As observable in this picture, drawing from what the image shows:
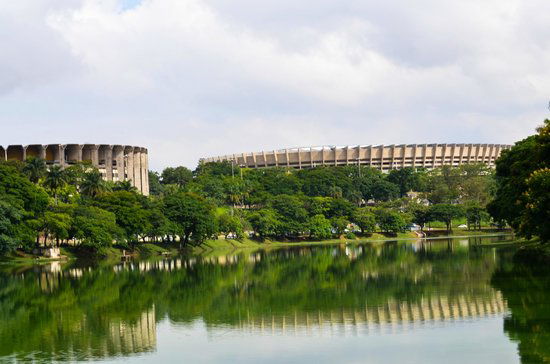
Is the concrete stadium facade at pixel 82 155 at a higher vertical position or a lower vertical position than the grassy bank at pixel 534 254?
higher

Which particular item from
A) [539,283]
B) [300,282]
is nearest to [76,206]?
[300,282]

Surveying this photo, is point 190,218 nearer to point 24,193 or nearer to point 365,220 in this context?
point 24,193

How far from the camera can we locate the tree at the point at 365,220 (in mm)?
163875

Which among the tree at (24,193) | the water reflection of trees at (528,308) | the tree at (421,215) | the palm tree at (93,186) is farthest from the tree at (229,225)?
the water reflection of trees at (528,308)

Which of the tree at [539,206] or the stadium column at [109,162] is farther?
the stadium column at [109,162]

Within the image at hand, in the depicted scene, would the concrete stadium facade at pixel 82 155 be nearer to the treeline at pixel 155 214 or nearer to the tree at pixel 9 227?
the treeline at pixel 155 214

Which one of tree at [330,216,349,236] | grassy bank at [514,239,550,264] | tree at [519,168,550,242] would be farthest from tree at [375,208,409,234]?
tree at [519,168,550,242]

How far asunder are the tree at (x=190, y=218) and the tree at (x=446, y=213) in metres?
55.6

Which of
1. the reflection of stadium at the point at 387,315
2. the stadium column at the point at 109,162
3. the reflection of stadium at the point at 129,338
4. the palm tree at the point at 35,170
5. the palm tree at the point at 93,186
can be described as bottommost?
the reflection of stadium at the point at 129,338

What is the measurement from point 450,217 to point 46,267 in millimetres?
96162

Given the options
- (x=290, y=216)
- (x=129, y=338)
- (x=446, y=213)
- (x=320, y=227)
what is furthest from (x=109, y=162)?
(x=129, y=338)

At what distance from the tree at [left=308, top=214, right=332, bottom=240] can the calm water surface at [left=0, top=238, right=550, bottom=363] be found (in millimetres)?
81459

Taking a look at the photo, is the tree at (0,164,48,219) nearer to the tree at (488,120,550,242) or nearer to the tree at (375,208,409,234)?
the tree at (488,120,550,242)

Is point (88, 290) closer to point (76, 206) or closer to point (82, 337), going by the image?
point (82, 337)
